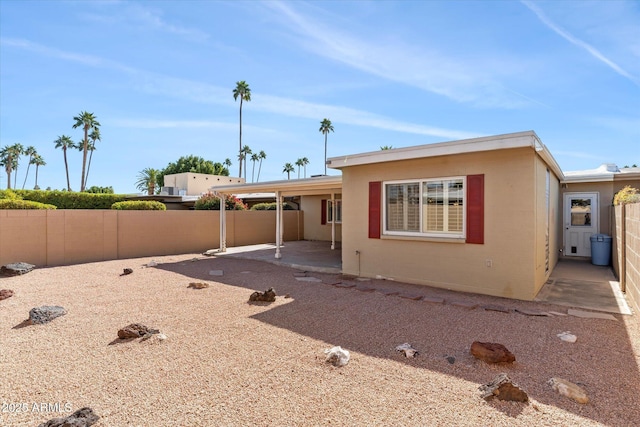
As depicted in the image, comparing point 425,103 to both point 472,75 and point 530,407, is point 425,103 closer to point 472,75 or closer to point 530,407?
point 472,75

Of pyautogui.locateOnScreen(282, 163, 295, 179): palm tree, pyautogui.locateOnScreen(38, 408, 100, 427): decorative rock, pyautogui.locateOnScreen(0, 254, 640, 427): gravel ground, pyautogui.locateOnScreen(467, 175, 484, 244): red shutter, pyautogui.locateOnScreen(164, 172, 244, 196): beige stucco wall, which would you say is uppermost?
pyautogui.locateOnScreen(282, 163, 295, 179): palm tree

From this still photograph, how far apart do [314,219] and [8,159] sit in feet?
218

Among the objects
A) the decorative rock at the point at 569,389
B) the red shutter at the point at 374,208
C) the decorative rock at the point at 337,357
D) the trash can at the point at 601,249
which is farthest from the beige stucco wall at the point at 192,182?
the decorative rock at the point at 569,389

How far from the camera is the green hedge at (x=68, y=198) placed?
19188mm

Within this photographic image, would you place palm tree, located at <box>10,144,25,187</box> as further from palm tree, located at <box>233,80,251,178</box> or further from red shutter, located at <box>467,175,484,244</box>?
red shutter, located at <box>467,175,484,244</box>

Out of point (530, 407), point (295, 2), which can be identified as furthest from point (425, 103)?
point (530, 407)

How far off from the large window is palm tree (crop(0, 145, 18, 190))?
7258 centimetres

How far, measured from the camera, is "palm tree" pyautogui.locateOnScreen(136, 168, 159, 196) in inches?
1544

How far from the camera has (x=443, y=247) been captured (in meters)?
6.88

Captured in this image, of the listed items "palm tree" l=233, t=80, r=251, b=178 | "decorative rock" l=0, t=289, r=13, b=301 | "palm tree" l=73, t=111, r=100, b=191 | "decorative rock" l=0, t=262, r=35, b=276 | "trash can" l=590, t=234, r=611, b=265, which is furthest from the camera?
"palm tree" l=233, t=80, r=251, b=178

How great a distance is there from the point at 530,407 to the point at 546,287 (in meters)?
5.26

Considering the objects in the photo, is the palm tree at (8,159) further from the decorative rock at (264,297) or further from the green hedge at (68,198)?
the decorative rock at (264,297)

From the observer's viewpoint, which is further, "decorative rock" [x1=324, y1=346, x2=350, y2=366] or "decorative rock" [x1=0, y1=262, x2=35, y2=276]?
"decorative rock" [x1=0, y1=262, x2=35, y2=276]

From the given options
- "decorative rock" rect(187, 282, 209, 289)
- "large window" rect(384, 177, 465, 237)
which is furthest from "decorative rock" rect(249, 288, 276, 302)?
"large window" rect(384, 177, 465, 237)
